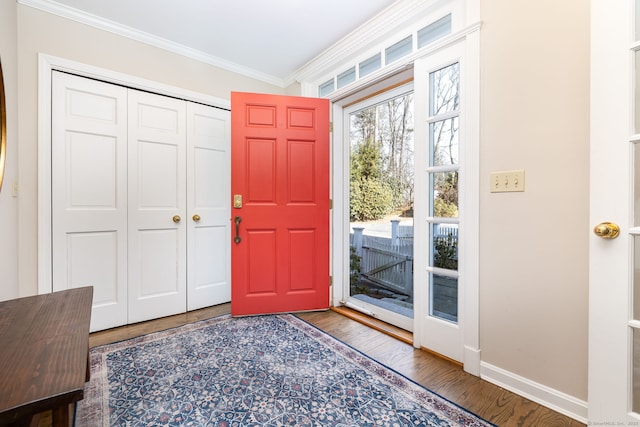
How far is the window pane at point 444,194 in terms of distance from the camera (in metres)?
1.78

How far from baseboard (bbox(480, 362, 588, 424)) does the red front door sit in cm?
142

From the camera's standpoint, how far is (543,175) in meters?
1.38

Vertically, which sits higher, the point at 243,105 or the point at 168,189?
the point at 243,105

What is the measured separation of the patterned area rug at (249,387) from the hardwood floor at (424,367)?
3.7 inches

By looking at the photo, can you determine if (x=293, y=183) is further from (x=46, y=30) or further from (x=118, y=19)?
(x=46, y=30)

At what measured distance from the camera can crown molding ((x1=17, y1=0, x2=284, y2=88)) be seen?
196 cm

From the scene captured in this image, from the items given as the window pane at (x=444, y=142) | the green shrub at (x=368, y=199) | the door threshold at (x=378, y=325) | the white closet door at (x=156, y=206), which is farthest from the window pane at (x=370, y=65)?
the door threshold at (x=378, y=325)

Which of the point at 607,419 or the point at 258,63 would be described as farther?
the point at 258,63

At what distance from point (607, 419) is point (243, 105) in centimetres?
283

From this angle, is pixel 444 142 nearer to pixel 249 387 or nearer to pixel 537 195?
pixel 537 195

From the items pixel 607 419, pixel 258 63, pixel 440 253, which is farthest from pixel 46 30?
pixel 607 419

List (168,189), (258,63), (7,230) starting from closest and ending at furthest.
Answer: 1. (7,230)
2. (168,189)
3. (258,63)

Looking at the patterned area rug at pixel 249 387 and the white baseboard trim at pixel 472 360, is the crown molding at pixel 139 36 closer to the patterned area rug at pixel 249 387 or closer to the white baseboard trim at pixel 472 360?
the patterned area rug at pixel 249 387

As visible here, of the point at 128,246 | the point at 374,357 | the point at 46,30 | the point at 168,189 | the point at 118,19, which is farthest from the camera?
the point at 168,189
